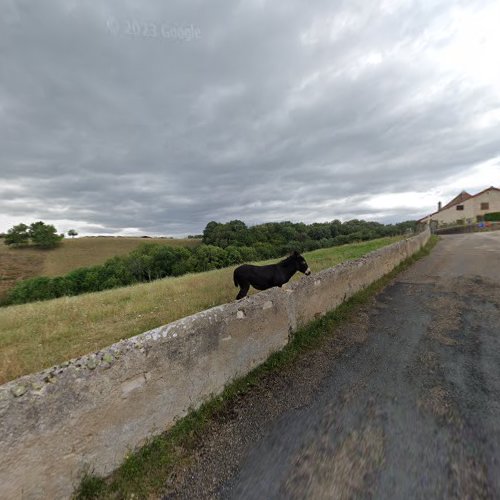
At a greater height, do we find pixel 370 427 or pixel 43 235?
pixel 43 235

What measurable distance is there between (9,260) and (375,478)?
74055 mm

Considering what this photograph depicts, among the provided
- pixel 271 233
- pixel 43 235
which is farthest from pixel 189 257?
pixel 43 235

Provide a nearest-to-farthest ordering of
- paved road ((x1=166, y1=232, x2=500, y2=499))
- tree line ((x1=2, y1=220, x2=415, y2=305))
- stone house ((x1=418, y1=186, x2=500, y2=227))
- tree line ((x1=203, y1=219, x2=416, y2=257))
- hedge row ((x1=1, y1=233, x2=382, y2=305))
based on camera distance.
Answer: paved road ((x1=166, y1=232, x2=500, y2=499))
hedge row ((x1=1, y1=233, x2=382, y2=305))
tree line ((x1=2, y1=220, x2=415, y2=305))
stone house ((x1=418, y1=186, x2=500, y2=227))
tree line ((x1=203, y1=219, x2=416, y2=257))

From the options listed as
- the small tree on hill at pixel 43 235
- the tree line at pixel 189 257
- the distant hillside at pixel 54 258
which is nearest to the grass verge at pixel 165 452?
the tree line at pixel 189 257

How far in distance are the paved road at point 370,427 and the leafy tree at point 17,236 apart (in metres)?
88.0

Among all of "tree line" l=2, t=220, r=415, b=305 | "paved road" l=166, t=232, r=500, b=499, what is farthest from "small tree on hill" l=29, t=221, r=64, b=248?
"paved road" l=166, t=232, r=500, b=499

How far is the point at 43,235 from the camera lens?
66438 mm

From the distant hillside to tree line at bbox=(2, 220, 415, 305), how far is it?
299 inches

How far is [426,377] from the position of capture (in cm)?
332

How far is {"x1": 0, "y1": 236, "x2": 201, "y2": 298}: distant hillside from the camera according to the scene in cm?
4616

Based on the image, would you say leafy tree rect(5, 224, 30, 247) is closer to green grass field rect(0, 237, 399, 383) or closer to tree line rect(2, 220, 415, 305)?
tree line rect(2, 220, 415, 305)

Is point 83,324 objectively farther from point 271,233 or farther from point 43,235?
point 43,235

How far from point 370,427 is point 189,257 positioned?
4872 centimetres

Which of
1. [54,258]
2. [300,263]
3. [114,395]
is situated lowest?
[114,395]
